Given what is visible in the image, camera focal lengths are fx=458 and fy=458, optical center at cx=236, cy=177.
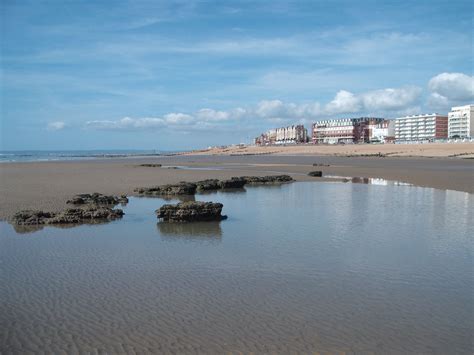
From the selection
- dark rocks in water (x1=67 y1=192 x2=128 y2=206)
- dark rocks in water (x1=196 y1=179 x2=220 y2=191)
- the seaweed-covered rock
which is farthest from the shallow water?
dark rocks in water (x1=196 y1=179 x2=220 y2=191)

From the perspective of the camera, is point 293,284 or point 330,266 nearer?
point 293,284

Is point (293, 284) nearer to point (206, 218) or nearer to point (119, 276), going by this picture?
point (119, 276)

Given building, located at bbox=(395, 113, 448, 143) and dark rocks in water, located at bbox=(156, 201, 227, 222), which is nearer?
dark rocks in water, located at bbox=(156, 201, 227, 222)

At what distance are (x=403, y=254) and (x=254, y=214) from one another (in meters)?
5.43

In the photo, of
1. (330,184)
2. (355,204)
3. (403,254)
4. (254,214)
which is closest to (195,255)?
(403,254)

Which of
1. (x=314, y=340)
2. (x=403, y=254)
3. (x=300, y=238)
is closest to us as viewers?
(x=314, y=340)

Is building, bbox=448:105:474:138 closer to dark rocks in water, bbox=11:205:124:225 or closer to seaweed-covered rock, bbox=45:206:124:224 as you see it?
seaweed-covered rock, bbox=45:206:124:224

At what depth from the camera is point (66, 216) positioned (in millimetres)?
11773

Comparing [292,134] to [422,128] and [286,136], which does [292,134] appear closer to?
[286,136]

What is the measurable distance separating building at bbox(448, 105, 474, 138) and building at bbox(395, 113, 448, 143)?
3516mm

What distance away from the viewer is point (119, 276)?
279 inches

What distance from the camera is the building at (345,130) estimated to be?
155 meters

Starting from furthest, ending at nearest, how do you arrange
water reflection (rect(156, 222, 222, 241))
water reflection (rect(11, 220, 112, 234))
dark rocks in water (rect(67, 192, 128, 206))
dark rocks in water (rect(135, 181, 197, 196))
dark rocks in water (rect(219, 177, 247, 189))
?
dark rocks in water (rect(219, 177, 247, 189)) → dark rocks in water (rect(135, 181, 197, 196)) → dark rocks in water (rect(67, 192, 128, 206)) → water reflection (rect(11, 220, 112, 234)) → water reflection (rect(156, 222, 222, 241))

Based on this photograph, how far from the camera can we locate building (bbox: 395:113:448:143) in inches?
5477
